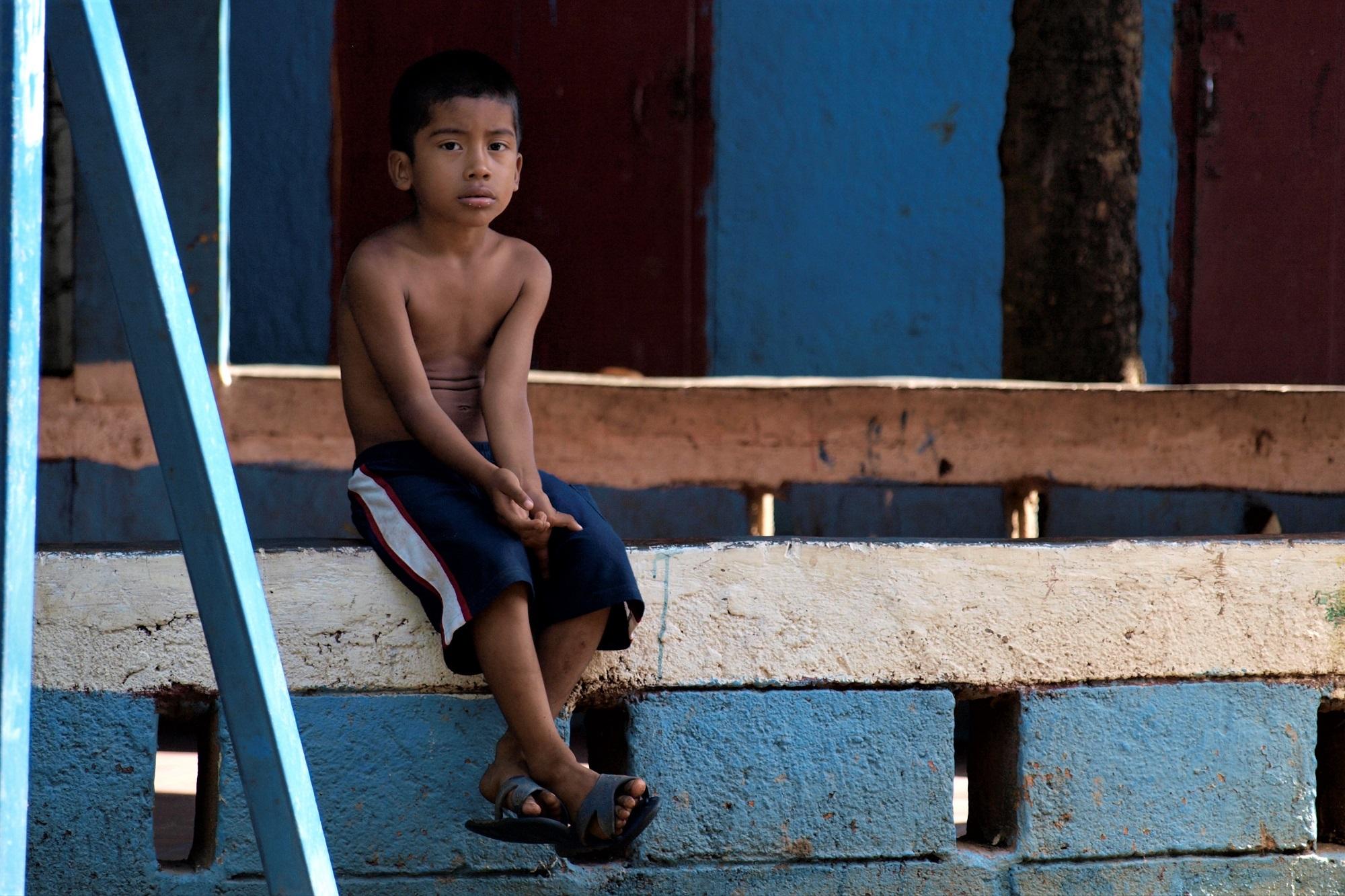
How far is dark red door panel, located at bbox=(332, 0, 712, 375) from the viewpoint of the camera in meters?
6.73

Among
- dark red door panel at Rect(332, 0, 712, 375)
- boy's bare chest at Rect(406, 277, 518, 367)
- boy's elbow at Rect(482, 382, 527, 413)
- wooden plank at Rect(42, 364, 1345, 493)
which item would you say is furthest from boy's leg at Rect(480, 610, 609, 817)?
dark red door panel at Rect(332, 0, 712, 375)

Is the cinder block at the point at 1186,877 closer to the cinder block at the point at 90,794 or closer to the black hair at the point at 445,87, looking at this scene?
the cinder block at the point at 90,794

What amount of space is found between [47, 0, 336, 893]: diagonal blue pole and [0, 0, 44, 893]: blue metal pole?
0.08 meters

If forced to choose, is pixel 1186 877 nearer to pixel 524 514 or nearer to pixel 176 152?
pixel 524 514

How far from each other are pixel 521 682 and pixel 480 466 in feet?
1.23

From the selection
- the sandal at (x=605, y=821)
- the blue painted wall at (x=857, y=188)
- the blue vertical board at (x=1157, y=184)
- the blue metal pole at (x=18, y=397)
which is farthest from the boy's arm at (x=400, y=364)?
the blue vertical board at (x=1157, y=184)

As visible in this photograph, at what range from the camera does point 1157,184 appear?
6.98 metres

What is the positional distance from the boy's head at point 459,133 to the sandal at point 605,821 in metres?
1.04

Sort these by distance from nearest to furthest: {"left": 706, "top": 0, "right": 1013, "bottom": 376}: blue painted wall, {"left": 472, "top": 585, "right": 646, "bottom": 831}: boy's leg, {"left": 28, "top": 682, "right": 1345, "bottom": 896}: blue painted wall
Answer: {"left": 472, "top": 585, "right": 646, "bottom": 831}: boy's leg → {"left": 28, "top": 682, "right": 1345, "bottom": 896}: blue painted wall → {"left": 706, "top": 0, "right": 1013, "bottom": 376}: blue painted wall

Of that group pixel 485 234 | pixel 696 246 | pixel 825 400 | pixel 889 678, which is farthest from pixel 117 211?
pixel 696 246

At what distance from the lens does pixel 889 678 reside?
105 inches

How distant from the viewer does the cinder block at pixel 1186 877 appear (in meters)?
2.71

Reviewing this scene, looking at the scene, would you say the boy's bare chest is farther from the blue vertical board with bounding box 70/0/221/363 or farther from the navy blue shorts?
the blue vertical board with bounding box 70/0/221/363

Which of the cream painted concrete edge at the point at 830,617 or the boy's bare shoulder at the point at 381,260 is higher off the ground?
the boy's bare shoulder at the point at 381,260
